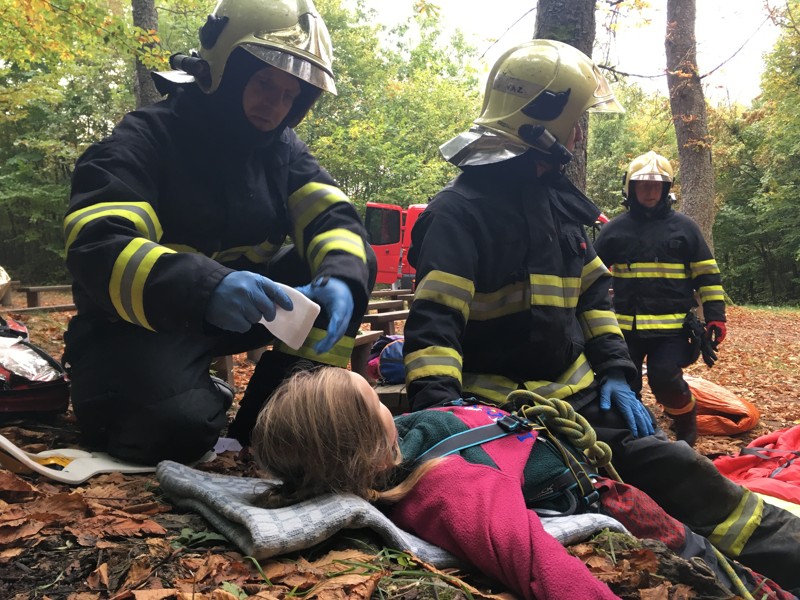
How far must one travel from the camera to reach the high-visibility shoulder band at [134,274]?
6.63 ft

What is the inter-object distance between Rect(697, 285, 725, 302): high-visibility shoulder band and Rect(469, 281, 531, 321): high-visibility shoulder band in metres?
2.82

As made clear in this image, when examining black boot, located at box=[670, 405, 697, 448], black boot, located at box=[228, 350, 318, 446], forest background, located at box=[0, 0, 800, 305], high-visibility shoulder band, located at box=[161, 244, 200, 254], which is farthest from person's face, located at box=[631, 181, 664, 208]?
forest background, located at box=[0, 0, 800, 305]

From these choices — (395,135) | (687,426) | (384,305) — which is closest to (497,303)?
(687,426)

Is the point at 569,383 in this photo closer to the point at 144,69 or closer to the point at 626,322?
the point at 626,322

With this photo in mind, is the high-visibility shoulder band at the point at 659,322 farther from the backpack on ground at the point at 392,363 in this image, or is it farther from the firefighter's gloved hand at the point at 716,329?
the backpack on ground at the point at 392,363

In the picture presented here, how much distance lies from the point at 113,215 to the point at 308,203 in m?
0.96

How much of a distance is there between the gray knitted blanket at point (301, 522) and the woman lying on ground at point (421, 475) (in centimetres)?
8

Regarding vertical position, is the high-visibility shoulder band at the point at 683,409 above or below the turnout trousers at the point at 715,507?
below

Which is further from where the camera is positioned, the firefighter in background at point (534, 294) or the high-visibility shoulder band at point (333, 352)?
the high-visibility shoulder band at point (333, 352)

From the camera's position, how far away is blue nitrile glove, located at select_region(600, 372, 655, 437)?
251 cm

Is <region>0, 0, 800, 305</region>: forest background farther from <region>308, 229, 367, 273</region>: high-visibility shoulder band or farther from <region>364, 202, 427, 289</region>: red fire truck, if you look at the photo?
<region>308, 229, 367, 273</region>: high-visibility shoulder band

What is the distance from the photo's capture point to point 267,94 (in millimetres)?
2623

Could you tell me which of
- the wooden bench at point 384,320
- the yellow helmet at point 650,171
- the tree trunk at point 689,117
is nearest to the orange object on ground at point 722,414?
the yellow helmet at point 650,171

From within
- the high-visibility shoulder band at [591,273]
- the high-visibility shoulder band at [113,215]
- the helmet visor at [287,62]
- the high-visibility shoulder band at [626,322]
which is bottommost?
the high-visibility shoulder band at [626,322]
